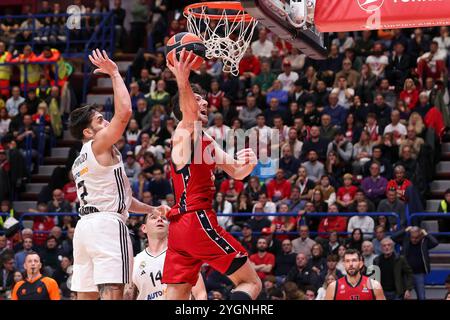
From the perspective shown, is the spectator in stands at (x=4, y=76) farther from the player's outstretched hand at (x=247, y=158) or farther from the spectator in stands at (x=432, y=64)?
the player's outstretched hand at (x=247, y=158)

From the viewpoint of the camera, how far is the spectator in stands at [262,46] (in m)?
21.3

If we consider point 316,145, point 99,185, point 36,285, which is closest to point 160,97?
point 316,145

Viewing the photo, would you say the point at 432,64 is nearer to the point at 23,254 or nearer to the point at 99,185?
the point at 23,254

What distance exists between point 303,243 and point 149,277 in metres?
6.31

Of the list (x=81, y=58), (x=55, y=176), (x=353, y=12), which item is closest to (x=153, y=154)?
(x=55, y=176)

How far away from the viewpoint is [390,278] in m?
15.0

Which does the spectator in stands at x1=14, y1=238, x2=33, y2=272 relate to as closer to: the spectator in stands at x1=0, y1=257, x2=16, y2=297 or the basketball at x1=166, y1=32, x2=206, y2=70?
the spectator in stands at x1=0, y1=257, x2=16, y2=297

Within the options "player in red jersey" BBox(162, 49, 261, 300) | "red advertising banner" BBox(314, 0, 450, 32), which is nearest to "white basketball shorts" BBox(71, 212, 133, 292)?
"player in red jersey" BBox(162, 49, 261, 300)

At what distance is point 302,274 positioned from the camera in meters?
15.6

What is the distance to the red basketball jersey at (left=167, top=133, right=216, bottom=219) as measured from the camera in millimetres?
8438

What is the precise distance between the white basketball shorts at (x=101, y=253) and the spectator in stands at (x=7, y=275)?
28.2ft

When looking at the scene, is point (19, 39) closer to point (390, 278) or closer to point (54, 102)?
point (54, 102)

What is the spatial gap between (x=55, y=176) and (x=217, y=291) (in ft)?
20.9

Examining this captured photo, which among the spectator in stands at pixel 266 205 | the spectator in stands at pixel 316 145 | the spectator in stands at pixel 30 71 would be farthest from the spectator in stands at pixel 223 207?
the spectator in stands at pixel 30 71
